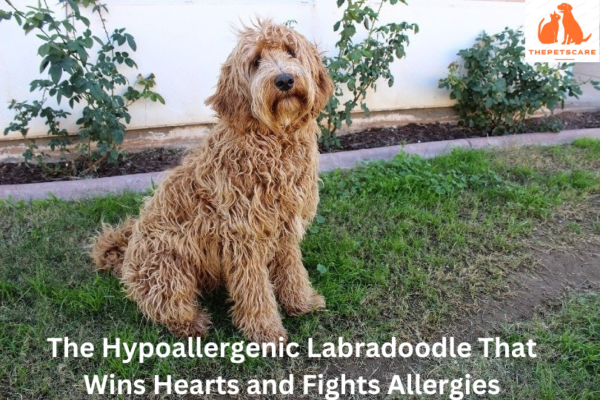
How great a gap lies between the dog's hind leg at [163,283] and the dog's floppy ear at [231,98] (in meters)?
0.69

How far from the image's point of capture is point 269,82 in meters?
1.94

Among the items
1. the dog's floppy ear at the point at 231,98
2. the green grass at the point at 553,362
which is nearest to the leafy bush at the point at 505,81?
the green grass at the point at 553,362

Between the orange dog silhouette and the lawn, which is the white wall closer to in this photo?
the orange dog silhouette

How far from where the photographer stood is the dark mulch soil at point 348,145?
4012 mm

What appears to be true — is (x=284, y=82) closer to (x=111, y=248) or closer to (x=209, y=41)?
(x=111, y=248)

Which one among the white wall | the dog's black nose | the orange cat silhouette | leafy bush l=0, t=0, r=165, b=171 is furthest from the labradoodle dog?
the orange cat silhouette

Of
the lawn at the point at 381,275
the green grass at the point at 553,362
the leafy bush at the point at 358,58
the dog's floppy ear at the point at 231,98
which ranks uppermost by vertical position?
the leafy bush at the point at 358,58

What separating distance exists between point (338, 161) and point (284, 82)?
2231mm

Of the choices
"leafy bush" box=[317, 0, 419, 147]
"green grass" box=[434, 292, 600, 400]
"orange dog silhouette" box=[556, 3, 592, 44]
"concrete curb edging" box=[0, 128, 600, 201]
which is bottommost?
"green grass" box=[434, 292, 600, 400]

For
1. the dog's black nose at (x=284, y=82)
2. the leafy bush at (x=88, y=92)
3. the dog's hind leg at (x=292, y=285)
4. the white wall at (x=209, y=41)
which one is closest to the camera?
the dog's black nose at (x=284, y=82)

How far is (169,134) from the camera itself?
4496 mm

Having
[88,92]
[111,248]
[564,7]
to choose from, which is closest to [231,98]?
[111,248]

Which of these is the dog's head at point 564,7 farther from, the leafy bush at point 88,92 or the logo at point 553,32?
the leafy bush at point 88,92

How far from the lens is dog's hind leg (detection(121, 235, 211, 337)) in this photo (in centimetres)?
235
